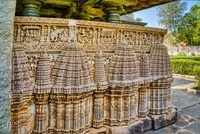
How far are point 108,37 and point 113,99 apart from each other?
126 centimetres

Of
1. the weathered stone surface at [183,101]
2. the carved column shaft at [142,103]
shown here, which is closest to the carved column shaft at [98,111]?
the carved column shaft at [142,103]

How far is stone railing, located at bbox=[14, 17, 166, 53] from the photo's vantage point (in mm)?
2834

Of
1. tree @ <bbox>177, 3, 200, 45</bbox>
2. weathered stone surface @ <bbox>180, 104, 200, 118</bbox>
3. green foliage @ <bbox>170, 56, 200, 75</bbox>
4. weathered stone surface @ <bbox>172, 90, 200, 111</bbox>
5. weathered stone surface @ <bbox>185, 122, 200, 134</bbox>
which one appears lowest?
→ weathered stone surface @ <bbox>185, 122, 200, 134</bbox>

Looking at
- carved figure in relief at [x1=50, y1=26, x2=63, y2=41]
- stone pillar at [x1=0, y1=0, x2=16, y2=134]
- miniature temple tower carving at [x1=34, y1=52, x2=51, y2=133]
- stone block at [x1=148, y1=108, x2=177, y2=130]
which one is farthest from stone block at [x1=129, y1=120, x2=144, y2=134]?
stone pillar at [x1=0, y1=0, x2=16, y2=134]

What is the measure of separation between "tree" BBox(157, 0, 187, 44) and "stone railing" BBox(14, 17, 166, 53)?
1569 inches

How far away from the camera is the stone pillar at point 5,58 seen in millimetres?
1657

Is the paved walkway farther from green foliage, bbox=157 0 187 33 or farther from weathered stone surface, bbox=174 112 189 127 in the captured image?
green foliage, bbox=157 0 187 33

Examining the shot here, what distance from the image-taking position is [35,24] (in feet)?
9.43

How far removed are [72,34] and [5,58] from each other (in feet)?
5.22

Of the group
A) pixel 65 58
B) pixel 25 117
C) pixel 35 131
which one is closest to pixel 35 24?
pixel 65 58

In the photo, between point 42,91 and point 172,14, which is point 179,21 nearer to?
point 172,14

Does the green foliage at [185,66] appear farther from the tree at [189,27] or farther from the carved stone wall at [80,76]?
the tree at [189,27]

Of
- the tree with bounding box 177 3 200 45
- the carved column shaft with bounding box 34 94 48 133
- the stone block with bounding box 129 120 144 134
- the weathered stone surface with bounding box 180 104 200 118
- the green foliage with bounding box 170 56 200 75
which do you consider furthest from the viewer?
the tree with bounding box 177 3 200 45

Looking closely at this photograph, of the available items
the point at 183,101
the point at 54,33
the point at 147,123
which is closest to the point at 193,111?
the point at 183,101
